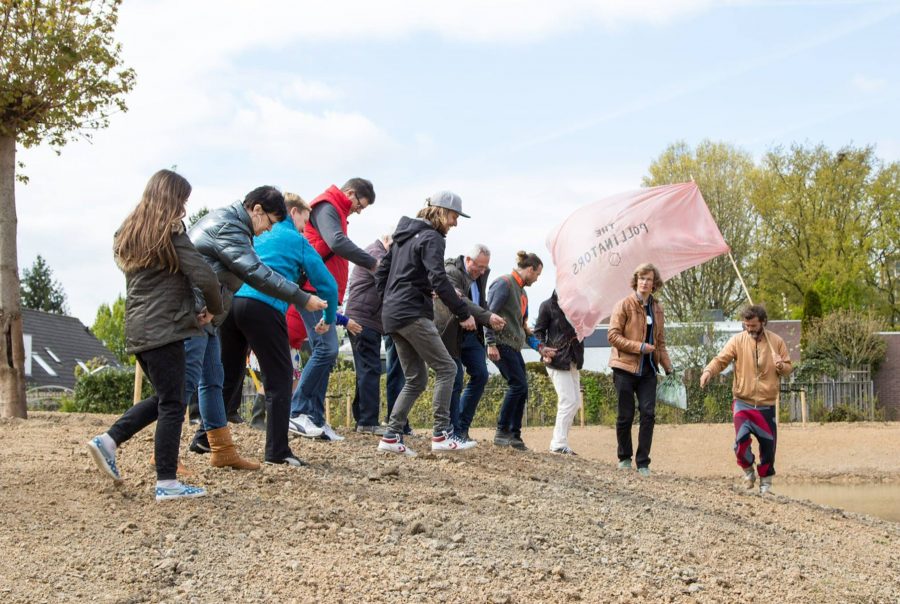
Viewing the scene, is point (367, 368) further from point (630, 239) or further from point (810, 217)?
point (810, 217)

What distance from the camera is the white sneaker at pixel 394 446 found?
7805mm

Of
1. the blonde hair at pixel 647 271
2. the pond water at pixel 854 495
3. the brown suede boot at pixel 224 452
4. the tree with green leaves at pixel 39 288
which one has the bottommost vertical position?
the pond water at pixel 854 495

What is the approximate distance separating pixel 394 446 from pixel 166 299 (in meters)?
2.64

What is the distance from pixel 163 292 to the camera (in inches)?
226

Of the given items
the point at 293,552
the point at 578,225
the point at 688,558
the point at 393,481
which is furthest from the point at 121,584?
the point at 578,225

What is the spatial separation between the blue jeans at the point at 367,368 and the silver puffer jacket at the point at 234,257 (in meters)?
2.24

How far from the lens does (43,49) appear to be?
11.4 m

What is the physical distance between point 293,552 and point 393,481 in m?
1.66

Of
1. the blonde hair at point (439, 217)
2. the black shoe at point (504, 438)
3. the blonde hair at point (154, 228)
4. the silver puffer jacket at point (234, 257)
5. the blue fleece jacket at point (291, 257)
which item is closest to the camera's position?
the blonde hair at point (154, 228)

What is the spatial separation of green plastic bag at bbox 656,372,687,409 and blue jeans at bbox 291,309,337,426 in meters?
19.9

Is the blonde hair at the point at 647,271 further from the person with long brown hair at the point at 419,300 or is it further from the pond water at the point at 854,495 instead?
the pond water at the point at 854,495

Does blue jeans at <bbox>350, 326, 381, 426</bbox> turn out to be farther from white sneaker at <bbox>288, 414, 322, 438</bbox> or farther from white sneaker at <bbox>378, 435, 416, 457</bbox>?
white sneaker at <bbox>378, 435, 416, 457</bbox>

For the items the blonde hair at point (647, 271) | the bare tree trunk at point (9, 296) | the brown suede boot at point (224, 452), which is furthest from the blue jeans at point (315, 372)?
the bare tree trunk at point (9, 296)

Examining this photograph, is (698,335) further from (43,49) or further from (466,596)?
(466,596)
